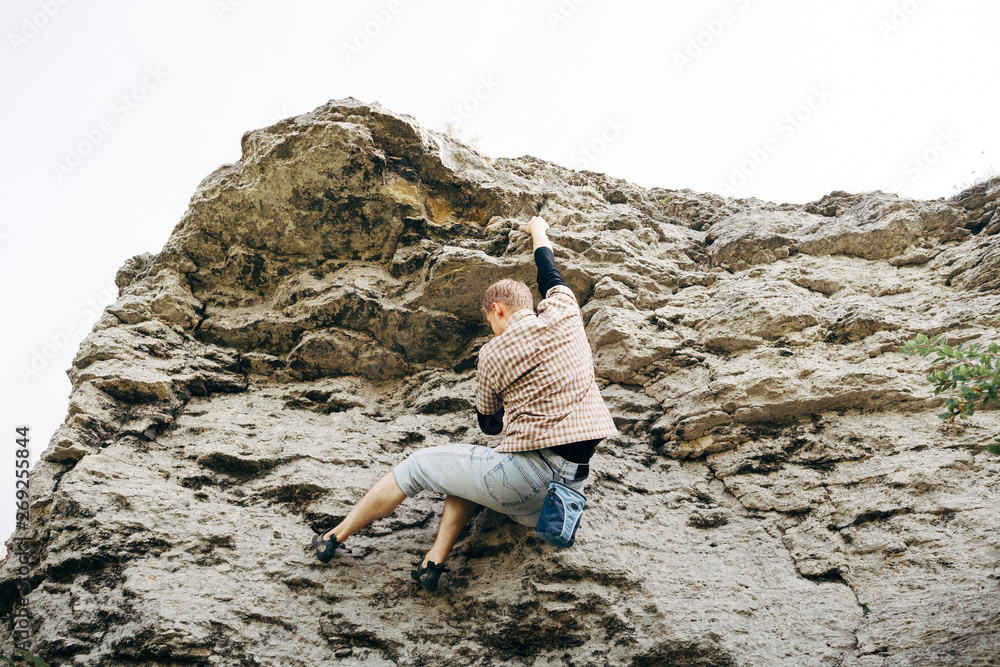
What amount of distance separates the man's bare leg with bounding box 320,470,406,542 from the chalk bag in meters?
1.07

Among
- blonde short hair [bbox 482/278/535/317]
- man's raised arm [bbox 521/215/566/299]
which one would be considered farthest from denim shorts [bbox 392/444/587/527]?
man's raised arm [bbox 521/215/566/299]

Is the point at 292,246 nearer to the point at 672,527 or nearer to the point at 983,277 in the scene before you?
the point at 672,527

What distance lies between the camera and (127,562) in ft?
12.7

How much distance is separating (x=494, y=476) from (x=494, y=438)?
1240mm

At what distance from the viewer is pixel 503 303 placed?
14.1ft

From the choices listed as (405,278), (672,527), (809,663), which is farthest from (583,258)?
(809,663)

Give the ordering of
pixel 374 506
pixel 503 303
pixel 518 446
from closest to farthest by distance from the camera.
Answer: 1. pixel 518 446
2. pixel 374 506
3. pixel 503 303

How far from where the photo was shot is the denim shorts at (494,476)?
3.72 m

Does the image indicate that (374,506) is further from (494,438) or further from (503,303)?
(503,303)

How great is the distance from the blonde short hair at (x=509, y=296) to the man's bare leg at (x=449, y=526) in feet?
4.86

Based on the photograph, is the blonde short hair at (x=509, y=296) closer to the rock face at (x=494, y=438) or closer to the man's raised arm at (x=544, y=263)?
the man's raised arm at (x=544, y=263)
